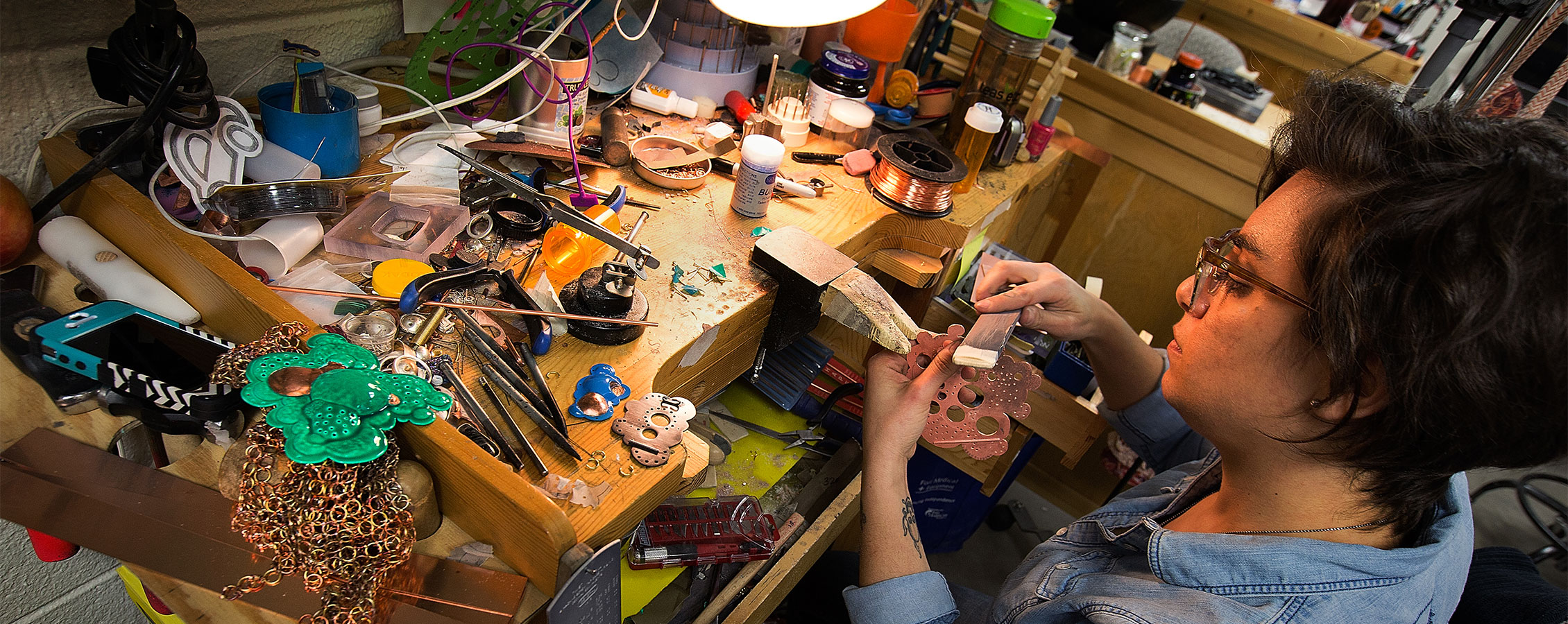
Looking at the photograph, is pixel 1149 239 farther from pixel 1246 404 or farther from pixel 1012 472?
pixel 1246 404

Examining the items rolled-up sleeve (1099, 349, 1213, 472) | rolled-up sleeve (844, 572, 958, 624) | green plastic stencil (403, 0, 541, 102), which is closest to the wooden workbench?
green plastic stencil (403, 0, 541, 102)

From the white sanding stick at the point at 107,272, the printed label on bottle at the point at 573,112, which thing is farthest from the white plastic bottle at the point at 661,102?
the white sanding stick at the point at 107,272

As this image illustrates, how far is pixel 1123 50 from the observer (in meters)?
2.63

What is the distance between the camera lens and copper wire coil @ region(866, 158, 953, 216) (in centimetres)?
157

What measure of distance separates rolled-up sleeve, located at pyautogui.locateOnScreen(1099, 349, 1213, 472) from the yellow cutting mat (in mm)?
730

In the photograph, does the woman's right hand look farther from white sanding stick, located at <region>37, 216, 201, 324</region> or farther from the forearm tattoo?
white sanding stick, located at <region>37, 216, 201, 324</region>

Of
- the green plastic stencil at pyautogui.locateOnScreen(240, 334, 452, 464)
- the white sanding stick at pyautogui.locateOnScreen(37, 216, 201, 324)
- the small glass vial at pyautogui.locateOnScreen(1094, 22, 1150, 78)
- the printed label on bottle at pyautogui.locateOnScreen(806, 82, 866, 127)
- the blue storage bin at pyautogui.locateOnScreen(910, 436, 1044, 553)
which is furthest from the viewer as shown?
the small glass vial at pyautogui.locateOnScreen(1094, 22, 1150, 78)

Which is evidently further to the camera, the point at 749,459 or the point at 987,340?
the point at 749,459

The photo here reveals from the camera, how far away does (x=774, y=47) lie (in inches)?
76.9

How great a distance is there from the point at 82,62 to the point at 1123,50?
8.94 feet

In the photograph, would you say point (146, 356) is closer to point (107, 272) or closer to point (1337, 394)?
point (107, 272)

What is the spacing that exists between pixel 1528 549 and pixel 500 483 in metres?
4.24

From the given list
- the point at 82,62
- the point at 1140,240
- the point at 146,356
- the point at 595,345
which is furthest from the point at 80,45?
the point at 1140,240

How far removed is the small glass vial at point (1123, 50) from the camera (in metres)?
2.62
